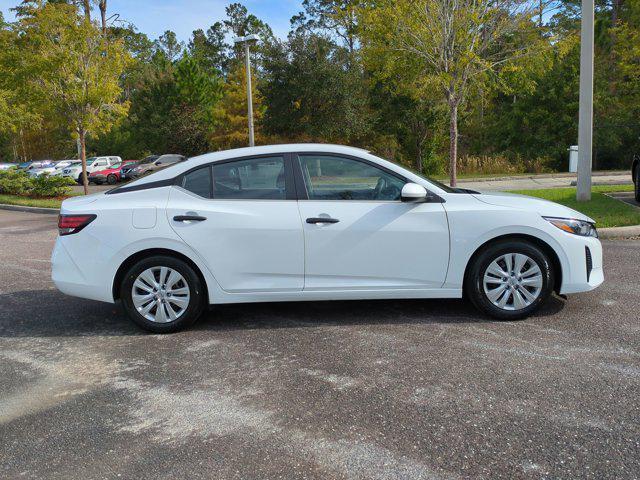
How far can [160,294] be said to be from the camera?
199 inches

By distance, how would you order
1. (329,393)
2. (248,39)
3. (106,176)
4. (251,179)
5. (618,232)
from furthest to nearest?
(106,176) → (248,39) → (618,232) → (251,179) → (329,393)

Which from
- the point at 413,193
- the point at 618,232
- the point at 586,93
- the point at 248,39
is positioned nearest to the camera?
the point at 413,193

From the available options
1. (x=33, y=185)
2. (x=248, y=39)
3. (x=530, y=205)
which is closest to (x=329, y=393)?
(x=530, y=205)

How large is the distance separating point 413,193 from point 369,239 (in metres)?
0.53

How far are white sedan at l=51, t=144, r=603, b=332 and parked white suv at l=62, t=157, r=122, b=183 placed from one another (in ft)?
102

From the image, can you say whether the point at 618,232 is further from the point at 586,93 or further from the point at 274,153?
the point at 274,153

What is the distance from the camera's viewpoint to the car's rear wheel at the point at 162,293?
16.5ft

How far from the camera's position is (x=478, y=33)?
45.7 ft

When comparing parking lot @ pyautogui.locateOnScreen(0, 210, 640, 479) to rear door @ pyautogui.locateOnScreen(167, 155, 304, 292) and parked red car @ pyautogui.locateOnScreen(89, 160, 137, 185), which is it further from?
parked red car @ pyautogui.locateOnScreen(89, 160, 137, 185)

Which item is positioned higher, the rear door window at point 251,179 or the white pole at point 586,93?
the white pole at point 586,93

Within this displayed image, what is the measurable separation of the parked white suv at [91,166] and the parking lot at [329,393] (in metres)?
30.5

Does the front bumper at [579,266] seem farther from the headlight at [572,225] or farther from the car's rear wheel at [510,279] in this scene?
the car's rear wheel at [510,279]

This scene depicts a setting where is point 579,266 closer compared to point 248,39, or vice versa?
point 579,266

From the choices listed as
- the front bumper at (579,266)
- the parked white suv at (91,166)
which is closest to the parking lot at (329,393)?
the front bumper at (579,266)
